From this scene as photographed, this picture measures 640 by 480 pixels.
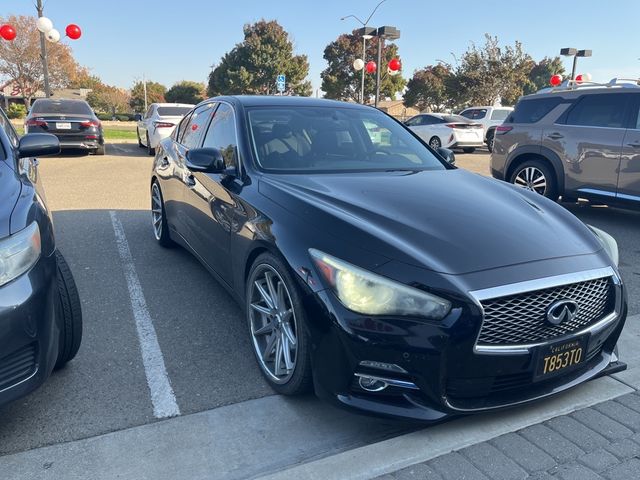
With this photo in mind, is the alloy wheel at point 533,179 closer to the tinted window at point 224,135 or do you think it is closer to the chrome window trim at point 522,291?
the tinted window at point 224,135

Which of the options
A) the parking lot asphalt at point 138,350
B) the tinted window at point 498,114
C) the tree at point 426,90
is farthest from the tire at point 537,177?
the tree at point 426,90

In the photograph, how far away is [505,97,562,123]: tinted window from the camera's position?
7643 mm

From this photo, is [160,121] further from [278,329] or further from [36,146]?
[278,329]

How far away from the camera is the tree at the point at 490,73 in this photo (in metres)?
34.8

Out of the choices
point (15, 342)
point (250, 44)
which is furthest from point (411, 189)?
point (250, 44)

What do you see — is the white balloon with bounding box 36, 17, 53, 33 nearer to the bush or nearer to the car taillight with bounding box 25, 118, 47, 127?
the car taillight with bounding box 25, 118, 47, 127

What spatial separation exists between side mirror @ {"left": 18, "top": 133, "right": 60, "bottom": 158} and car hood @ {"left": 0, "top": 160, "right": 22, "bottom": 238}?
37cm

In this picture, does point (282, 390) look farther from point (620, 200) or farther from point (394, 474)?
point (620, 200)

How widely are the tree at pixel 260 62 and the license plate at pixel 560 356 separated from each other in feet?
172

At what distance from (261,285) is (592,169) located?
5.84 m

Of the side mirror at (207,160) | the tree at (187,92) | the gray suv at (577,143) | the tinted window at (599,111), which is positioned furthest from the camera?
the tree at (187,92)

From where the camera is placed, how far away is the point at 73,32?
18.9 metres

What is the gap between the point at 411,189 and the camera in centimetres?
315

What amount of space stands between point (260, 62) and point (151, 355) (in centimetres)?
5282
